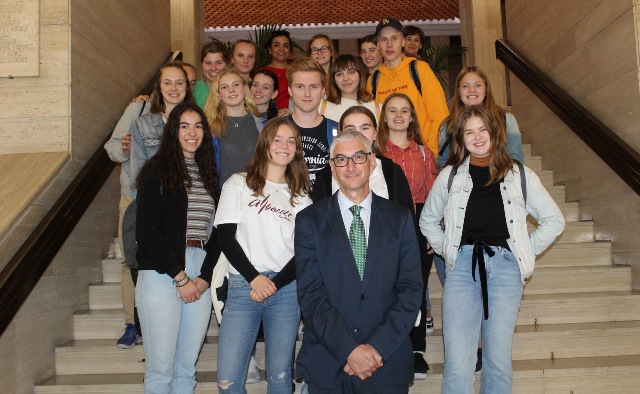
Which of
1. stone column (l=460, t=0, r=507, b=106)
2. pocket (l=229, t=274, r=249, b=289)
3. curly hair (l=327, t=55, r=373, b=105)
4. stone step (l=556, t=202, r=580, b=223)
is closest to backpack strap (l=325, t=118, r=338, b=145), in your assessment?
curly hair (l=327, t=55, r=373, b=105)

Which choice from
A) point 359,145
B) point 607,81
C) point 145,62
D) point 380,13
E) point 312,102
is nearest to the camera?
→ point 359,145

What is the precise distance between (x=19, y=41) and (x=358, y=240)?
2961 mm

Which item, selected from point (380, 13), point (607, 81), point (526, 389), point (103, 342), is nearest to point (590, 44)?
→ point (607, 81)

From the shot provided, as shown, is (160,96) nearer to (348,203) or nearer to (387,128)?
(387,128)

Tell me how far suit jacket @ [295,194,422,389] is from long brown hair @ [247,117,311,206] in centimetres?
43

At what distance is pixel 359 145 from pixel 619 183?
2902 mm

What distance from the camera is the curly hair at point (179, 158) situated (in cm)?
306

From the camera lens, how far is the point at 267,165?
3076 mm

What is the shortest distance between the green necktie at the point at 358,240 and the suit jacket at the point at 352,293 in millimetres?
47

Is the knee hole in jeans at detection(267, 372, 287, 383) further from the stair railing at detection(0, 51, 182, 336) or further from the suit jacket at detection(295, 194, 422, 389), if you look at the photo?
the stair railing at detection(0, 51, 182, 336)

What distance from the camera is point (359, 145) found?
8.71 feet

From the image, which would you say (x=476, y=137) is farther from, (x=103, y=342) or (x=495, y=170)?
(x=103, y=342)

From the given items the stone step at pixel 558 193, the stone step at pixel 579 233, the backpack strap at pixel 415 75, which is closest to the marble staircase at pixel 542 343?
the stone step at pixel 579 233

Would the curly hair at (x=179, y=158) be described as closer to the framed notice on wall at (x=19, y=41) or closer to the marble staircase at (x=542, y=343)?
the marble staircase at (x=542, y=343)
